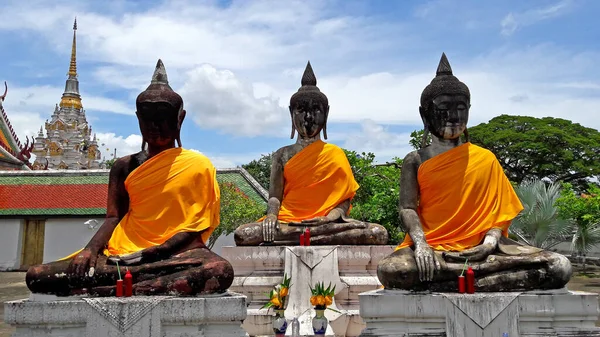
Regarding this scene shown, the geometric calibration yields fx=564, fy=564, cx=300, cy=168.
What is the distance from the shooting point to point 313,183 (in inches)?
356

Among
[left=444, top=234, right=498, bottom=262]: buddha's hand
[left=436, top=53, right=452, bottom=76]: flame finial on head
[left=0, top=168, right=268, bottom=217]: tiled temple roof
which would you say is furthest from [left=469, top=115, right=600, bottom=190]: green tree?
[left=444, top=234, right=498, bottom=262]: buddha's hand

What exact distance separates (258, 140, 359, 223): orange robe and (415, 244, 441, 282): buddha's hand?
3853 millimetres

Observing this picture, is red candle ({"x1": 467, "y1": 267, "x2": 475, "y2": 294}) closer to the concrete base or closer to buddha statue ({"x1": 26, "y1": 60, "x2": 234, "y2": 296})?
the concrete base

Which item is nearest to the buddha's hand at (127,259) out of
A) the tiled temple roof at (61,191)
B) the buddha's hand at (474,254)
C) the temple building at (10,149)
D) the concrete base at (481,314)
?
the concrete base at (481,314)

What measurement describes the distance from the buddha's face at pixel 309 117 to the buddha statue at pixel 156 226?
3.42 m

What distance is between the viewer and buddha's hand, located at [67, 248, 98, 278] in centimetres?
512

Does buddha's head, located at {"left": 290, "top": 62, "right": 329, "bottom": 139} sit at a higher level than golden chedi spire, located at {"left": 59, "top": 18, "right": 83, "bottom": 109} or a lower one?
lower

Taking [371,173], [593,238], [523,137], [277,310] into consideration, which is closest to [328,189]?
[277,310]

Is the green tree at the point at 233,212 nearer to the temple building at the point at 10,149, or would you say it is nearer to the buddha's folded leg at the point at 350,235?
the buddha's folded leg at the point at 350,235

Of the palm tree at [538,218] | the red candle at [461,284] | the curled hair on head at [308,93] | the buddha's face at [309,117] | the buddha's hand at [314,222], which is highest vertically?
the curled hair on head at [308,93]

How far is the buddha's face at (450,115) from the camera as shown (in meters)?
5.80

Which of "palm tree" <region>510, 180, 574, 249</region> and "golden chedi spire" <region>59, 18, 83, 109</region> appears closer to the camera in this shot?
"palm tree" <region>510, 180, 574, 249</region>

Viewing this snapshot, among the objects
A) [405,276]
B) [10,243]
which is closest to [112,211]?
[405,276]

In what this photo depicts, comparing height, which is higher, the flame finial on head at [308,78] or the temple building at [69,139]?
the temple building at [69,139]
